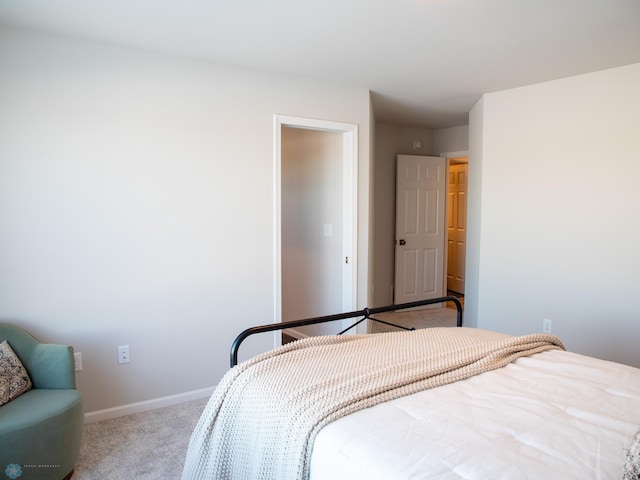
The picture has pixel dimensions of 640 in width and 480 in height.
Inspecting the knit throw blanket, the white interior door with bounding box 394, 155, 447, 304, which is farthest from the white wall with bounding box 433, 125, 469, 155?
the knit throw blanket

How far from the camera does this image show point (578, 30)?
2438 mm

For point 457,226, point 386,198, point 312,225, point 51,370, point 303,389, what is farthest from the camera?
point 457,226

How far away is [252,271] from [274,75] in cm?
146

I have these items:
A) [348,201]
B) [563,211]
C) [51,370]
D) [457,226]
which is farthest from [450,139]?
[51,370]

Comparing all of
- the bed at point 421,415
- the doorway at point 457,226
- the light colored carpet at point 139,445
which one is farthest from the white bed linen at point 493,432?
the doorway at point 457,226

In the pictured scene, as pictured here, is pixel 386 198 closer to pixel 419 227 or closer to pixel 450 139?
pixel 419 227

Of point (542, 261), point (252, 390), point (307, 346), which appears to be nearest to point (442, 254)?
point (542, 261)

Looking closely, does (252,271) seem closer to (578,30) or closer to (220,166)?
(220,166)

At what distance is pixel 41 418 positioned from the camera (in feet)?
6.34

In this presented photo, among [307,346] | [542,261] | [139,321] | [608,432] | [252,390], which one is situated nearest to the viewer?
[608,432]

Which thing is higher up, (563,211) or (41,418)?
(563,211)

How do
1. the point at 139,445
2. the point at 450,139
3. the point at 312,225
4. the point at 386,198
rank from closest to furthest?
the point at 139,445
the point at 312,225
the point at 386,198
the point at 450,139

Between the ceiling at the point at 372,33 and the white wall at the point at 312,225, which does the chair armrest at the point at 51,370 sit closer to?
the ceiling at the point at 372,33

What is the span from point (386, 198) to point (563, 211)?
2.28 meters
